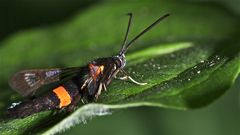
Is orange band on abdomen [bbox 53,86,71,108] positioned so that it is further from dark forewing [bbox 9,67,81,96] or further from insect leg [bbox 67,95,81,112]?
dark forewing [bbox 9,67,81,96]

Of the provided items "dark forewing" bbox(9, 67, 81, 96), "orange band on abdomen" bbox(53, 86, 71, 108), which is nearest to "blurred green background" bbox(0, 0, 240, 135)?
"dark forewing" bbox(9, 67, 81, 96)

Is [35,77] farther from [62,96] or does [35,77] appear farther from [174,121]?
[174,121]

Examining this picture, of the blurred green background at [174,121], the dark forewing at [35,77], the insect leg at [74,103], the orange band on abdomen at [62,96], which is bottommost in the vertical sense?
the blurred green background at [174,121]

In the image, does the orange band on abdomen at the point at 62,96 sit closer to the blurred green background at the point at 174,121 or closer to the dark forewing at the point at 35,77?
the dark forewing at the point at 35,77

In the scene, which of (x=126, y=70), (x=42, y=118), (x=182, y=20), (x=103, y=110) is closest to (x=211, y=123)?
(x=182, y=20)

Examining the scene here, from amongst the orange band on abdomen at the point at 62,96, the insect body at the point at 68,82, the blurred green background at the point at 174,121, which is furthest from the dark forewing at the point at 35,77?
the blurred green background at the point at 174,121

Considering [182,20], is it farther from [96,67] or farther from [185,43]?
[96,67]

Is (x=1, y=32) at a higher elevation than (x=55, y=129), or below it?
below
